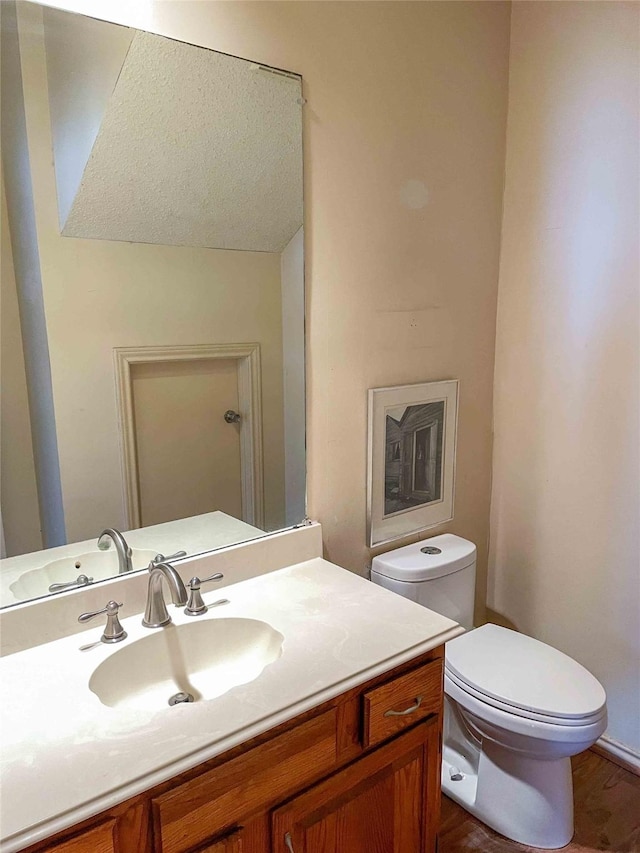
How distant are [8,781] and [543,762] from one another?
1375 millimetres

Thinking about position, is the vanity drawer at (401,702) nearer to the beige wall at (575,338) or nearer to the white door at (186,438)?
the white door at (186,438)

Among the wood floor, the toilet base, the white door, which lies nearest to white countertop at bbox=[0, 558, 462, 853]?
the white door

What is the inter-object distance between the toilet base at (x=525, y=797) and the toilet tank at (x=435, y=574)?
40 centimetres

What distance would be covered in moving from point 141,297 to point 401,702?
104 cm

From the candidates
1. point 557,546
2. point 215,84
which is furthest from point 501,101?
point 557,546

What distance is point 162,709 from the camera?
3.30 feet

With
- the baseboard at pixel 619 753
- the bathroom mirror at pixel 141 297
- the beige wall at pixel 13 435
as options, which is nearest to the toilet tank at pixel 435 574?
Answer: the bathroom mirror at pixel 141 297

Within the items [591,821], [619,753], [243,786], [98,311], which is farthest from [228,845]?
[619,753]

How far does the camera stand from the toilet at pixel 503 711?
1514 mm

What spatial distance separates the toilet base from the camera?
164 cm

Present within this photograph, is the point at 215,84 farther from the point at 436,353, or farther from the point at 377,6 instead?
the point at 436,353

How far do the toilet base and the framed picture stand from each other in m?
0.70

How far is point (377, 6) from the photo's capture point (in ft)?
5.27

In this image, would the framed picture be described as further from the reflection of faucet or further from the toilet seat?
the reflection of faucet
